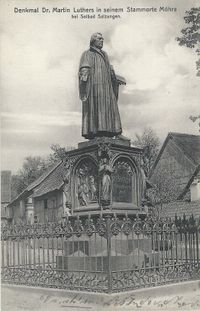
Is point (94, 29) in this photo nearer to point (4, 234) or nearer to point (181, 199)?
point (4, 234)

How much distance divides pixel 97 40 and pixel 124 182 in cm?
281

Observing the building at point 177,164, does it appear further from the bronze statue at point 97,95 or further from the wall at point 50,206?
the bronze statue at point 97,95

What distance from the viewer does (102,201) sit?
8.45m

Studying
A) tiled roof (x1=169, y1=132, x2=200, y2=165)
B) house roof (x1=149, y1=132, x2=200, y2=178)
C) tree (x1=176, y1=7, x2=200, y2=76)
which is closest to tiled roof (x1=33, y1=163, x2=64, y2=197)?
house roof (x1=149, y1=132, x2=200, y2=178)

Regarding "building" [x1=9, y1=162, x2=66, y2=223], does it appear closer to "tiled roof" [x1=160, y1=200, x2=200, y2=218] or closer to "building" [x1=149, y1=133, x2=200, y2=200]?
"tiled roof" [x1=160, y1=200, x2=200, y2=218]

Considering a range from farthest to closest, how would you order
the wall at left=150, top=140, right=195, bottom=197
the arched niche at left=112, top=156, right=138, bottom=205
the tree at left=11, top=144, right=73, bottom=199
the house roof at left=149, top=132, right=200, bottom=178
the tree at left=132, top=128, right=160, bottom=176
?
the tree at left=11, top=144, right=73, bottom=199, the tree at left=132, top=128, right=160, bottom=176, the wall at left=150, top=140, right=195, bottom=197, the house roof at left=149, top=132, right=200, bottom=178, the arched niche at left=112, top=156, right=138, bottom=205

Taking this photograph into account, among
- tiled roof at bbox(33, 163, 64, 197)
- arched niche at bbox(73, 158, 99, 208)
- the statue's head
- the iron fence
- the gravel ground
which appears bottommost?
the gravel ground

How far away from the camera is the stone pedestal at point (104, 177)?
852 centimetres

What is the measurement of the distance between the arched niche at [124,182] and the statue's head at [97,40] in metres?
2.29

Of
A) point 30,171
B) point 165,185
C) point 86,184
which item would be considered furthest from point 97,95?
point 30,171

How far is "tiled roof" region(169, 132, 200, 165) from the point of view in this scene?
30.3 m

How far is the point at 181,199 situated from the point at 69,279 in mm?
22248

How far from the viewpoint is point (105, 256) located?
317 inches

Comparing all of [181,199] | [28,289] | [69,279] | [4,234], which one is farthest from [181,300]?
[181,199]
